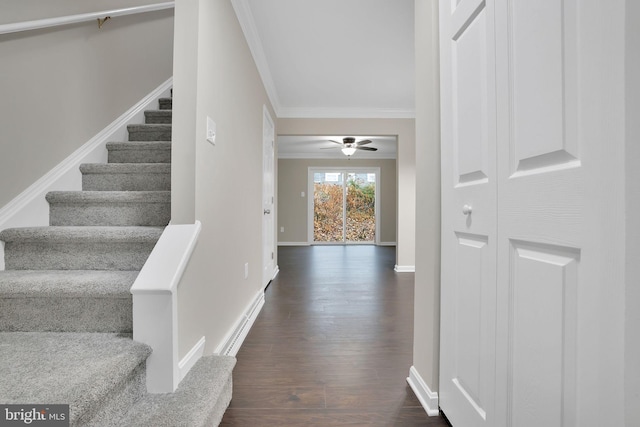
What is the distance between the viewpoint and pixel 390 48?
2863 millimetres

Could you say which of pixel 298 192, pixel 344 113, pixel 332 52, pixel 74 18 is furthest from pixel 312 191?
pixel 74 18

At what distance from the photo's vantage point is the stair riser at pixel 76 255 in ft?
5.13

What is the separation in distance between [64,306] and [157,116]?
201cm

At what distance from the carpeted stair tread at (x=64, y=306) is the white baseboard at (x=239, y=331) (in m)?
0.60

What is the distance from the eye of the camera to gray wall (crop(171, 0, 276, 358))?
1.41m

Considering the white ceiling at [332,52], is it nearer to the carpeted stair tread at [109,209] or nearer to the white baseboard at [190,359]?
the carpeted stair tread at [109,209]

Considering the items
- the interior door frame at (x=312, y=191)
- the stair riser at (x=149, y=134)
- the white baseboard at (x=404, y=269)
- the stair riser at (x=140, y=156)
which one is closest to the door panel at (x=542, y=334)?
the stair riser at (x=140, y=156)

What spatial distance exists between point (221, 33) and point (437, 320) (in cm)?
192

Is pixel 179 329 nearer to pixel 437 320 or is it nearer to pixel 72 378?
pixel 72 378

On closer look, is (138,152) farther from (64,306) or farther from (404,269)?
(404,269)

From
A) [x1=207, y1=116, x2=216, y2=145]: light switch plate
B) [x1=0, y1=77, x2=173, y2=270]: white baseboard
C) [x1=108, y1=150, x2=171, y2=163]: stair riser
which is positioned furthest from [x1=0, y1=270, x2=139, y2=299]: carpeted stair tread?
[x1=108, y1=150, x2=171, y2=163]: stair riser

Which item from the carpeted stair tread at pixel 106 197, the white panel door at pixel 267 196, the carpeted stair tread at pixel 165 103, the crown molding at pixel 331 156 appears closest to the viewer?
the carpeted stair tread at pixel 106 197

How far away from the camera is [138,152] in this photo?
7.70 ft

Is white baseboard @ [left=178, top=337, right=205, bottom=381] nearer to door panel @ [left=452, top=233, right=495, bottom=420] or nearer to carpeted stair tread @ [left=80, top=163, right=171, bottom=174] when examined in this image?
door panel @ [left=452, top=233, right=495, bottom=420]
